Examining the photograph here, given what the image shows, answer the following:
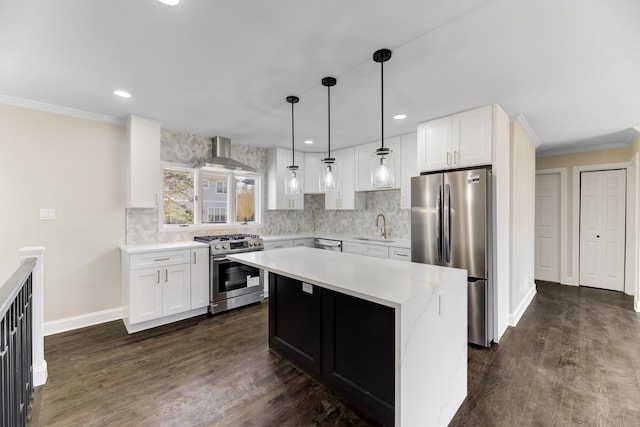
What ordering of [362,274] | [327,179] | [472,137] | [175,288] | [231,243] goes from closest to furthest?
[362,274] < [327,179] < [472,137] < [175,288] < [231,243]

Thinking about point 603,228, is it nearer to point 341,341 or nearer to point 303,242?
point 303,242

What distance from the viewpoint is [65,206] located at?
322 cm

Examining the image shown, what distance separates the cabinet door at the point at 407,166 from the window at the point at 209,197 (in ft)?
7.99

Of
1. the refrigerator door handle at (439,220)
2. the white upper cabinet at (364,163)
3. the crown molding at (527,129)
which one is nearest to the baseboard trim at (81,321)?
the white upper cabinet at (364,163)

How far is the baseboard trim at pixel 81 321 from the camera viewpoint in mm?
3143

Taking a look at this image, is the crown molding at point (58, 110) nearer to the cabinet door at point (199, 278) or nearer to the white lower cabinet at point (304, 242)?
the cabinet door at point (199, 278)

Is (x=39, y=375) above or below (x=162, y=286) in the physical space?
below

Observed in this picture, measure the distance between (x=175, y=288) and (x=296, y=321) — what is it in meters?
1.84

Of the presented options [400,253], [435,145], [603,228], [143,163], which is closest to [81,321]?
[143,163]

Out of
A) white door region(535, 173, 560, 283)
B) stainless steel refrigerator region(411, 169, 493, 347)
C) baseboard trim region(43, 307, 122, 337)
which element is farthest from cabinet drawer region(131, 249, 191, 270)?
white door region(535, 173, 560, 283)

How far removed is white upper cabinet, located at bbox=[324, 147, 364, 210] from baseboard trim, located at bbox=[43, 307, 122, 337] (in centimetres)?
345

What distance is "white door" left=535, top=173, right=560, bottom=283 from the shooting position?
5125 millimetres

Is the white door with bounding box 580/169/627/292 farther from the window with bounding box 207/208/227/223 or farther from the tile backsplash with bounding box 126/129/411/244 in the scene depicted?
the window with bounding box 207/208/227/223

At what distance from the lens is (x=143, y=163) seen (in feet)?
11.4
